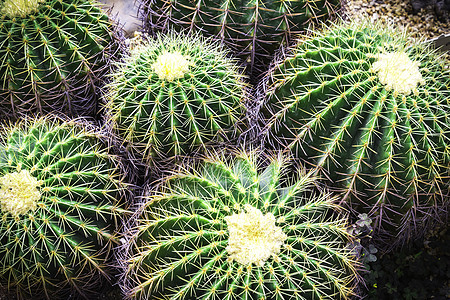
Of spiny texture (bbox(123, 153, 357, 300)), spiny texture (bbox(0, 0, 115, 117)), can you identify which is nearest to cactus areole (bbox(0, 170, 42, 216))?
spiny texture (bbox(123, 153, 357, 300))

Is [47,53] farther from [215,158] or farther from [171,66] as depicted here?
[215,158]

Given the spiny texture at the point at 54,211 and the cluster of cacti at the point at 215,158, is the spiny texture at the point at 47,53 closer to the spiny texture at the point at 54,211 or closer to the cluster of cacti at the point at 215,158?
the cluster of cacti at the point at 215,158

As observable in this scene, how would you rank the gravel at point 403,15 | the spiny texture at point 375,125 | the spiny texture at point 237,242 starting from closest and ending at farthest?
the spiny texture at point 237,242
the spiny texture at point 375,125
the gravel at point 403,15

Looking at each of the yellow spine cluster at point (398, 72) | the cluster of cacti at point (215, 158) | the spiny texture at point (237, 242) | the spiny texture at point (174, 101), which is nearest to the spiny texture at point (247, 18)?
the cluster of cacti at point (215, 158)

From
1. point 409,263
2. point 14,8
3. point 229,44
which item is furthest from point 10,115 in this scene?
point 409,263

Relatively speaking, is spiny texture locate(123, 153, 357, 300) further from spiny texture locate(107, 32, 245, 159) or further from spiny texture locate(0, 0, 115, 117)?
spiny texture locate(0, 0, 115, 117)

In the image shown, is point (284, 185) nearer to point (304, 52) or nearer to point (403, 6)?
point (304, 52)

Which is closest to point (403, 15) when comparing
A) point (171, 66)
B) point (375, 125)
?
point (375, 125)

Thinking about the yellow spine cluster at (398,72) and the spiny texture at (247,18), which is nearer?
the yellow spine cluster at (398,72)
